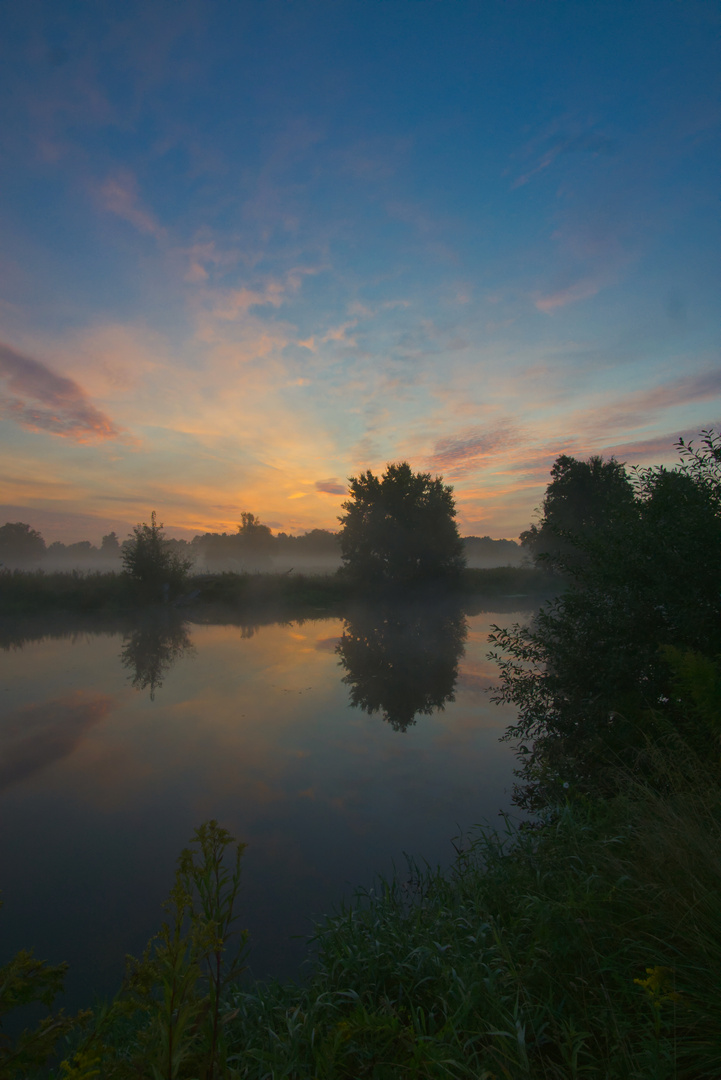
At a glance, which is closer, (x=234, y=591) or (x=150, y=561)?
(x=150, y=561)

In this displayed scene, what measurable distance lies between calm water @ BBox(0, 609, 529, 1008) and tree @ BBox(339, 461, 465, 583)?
28152 millimetres

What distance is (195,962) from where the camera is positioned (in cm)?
151

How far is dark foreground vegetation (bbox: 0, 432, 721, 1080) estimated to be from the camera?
179 cm

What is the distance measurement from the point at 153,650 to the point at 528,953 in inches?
678

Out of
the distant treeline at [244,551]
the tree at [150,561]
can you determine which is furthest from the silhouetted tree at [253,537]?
the tree at [150,561]

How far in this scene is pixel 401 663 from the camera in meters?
15.5

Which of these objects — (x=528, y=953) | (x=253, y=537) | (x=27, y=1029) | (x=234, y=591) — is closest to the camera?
(x=27, y=1029)

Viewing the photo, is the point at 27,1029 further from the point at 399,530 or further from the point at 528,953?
the point at 399,530

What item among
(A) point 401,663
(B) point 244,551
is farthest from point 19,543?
(A) point 401,663

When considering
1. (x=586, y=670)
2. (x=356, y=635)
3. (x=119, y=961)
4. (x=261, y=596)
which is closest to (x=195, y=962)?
(x=119, y=961)

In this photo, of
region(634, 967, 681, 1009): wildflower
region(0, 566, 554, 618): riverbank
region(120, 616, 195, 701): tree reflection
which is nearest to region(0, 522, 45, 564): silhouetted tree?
region(0, 566, 554, 618): riverbank

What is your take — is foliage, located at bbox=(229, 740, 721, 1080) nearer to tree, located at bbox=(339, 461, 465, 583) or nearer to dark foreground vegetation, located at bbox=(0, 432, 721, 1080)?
dark foreground vegetation, located at bbox=(0, 432, 721, 1080)

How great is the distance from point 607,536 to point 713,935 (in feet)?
17.1

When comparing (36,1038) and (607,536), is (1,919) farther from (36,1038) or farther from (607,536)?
(607,536)
